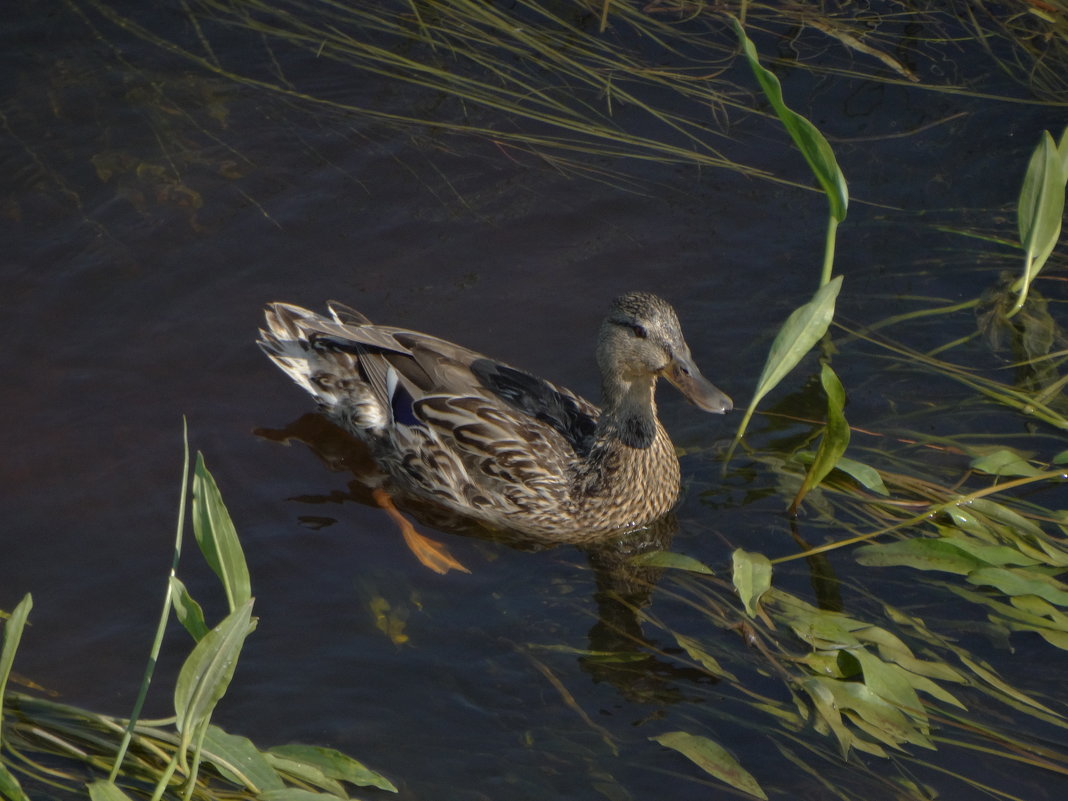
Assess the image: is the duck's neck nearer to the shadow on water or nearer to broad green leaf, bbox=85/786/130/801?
the shadow on water

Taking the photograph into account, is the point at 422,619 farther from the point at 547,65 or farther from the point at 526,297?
the point at 547,65

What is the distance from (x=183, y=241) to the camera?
7.48 m

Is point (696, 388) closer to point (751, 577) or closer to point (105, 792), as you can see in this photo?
point (751, 577)

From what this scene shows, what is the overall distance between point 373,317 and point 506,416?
127 cm

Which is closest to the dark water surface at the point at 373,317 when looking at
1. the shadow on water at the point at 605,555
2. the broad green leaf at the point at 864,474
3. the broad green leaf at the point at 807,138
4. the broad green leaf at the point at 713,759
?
the shadow on water at the point at 605,555

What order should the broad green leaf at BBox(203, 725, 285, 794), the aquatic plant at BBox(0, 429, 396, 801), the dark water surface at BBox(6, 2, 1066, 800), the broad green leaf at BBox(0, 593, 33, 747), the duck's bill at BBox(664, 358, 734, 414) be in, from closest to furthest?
the broad green leaf at BBox(0, 593, 33, 747), the aquatic plant at BBox(0, 429, 396, 801), the broad green leaf at BBox(203, 725, 285, 794), the dark water surface at BBox(6, 2, 1066, 800), the duck's bill at BBox(664, 358, 734, 414)

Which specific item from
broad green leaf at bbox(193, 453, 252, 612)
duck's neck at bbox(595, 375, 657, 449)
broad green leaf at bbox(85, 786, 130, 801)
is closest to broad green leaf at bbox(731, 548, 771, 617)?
duck's neck at bbox(595, 375, 657, 449)

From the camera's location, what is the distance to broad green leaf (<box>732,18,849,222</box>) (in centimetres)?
509

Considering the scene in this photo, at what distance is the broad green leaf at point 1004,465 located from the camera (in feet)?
19.1

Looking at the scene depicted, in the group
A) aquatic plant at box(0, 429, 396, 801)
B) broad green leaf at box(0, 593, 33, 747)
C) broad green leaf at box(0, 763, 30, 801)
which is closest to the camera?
broad green leaf at box(0, 593, 33, 747)

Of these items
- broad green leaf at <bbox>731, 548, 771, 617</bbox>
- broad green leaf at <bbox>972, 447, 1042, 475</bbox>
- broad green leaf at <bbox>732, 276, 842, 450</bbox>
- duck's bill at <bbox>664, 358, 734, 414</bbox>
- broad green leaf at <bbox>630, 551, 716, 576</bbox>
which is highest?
broad green leaf at <bbox>732, 276, 842, 450</bbox>

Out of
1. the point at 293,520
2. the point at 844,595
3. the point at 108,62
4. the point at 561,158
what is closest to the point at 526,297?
the point at 561,158

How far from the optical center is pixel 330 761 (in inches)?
169

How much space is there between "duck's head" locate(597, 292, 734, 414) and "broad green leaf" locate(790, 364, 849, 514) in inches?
17.8
